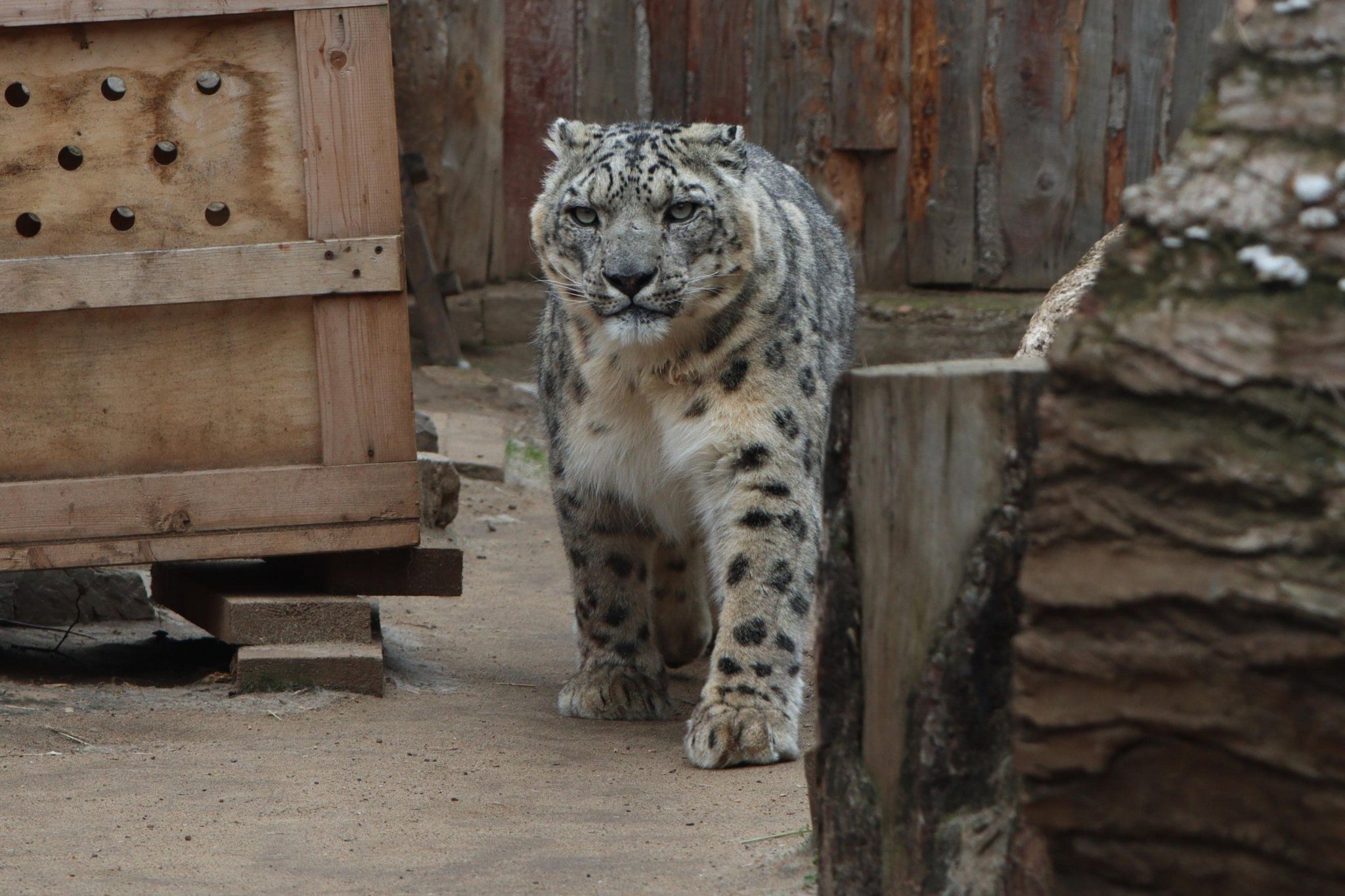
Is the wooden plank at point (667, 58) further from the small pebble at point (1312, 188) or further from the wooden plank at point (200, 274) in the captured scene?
the small pebble at point (1312, 188)

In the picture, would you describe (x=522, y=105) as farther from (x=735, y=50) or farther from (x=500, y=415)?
(x=500, y=415)

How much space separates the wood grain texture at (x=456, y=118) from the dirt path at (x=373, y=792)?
4.79 meters

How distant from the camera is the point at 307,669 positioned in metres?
4.73

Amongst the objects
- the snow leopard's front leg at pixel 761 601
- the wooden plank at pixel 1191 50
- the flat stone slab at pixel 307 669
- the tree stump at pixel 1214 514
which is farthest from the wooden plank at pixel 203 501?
the wooden plank at pixel 1191 50

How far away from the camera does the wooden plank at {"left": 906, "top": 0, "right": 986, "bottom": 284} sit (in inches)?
355

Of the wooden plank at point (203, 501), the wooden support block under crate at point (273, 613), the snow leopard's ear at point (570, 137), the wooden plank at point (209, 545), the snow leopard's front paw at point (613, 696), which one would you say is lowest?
the snow leopard's front paw at point (613, 696)

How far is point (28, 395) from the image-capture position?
468 cm

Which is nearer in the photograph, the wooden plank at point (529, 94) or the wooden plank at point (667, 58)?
the wooden plank at point (667, 58)

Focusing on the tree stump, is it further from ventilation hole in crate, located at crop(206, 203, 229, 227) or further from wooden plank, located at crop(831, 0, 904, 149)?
wooden plank, located at crop(831, 0, 904, 149)

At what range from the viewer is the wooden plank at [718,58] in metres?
9.32

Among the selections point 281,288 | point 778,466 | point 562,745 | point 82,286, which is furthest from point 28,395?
point 778,466

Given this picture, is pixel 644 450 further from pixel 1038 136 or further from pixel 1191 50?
pixel 1191 50

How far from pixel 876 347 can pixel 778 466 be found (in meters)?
5.22

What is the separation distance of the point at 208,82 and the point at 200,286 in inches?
25.5
